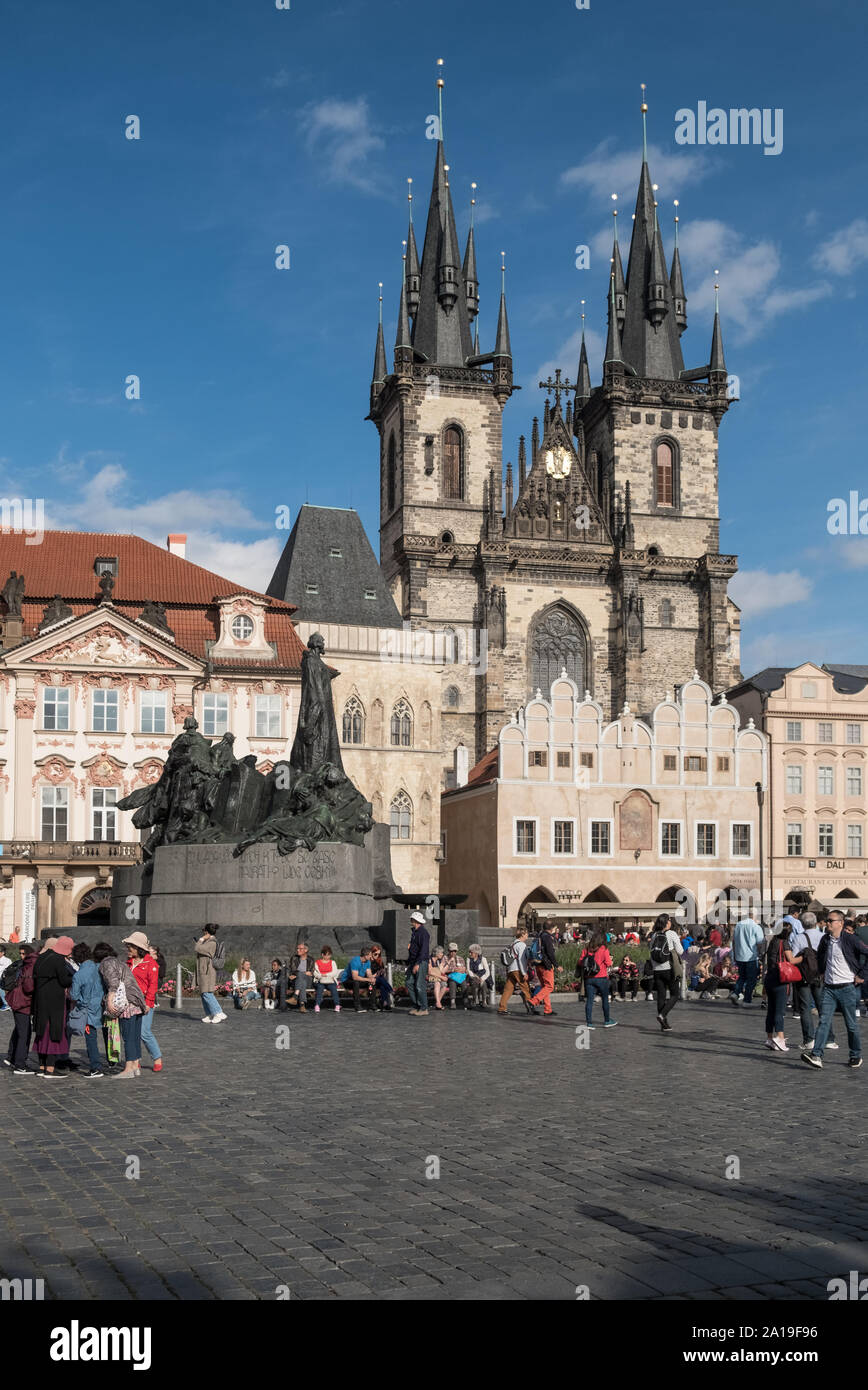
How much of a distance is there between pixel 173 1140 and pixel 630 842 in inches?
1850

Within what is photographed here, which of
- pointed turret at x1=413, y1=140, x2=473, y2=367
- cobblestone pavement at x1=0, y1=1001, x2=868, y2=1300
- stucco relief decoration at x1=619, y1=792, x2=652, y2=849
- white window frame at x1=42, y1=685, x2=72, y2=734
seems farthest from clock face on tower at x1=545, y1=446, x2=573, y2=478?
cobblestone pavement at x1=0, y1=1001, x2=868, y2=1300

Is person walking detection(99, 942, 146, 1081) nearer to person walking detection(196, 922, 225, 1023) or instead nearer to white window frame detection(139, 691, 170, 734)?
person walking detection(196, 922, 225, 1023)

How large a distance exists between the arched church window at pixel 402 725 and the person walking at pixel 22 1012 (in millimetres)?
45763

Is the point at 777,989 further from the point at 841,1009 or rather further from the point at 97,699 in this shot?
the point at 97,699

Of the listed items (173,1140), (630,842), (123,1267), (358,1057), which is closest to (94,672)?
(630,842)

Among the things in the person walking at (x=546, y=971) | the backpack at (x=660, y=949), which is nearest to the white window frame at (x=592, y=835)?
the person walking at (x=546, y=971)

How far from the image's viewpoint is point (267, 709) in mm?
50625

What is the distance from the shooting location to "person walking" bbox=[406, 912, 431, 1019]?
19938 millimetres

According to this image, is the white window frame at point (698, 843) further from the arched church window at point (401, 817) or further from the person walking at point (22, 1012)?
the person walking at point (22, 1012)

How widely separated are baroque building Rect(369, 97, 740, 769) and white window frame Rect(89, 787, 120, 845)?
22073 millimetres

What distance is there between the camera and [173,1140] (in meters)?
9.29

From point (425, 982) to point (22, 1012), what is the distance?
7.77 m

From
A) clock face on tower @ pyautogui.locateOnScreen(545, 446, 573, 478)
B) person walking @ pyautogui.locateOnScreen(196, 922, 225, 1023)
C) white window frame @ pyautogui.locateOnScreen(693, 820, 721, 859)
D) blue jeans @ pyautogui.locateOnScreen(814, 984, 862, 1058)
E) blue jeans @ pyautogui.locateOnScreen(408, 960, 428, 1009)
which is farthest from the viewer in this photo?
clock face on tower @ pyautogui.locateOnScreen(545, 446, 573, 478)

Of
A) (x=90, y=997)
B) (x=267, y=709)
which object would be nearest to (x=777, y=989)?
(x=90, y=997)
